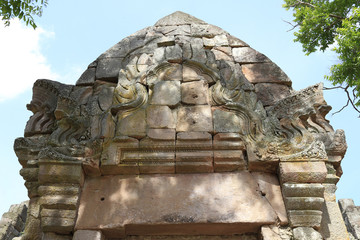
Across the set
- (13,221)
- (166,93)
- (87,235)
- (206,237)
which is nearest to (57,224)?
(87,235)

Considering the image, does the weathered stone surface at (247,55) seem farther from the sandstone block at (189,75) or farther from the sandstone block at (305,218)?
the sandstone block at (305,218)

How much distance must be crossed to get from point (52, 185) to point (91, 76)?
1.95 metres

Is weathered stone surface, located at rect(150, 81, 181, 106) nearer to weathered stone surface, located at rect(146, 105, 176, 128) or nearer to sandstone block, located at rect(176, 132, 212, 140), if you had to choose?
weathered stone surface, located at rect(146, 105, 176, 128)

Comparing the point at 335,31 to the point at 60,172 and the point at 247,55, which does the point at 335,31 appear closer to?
the point at 247,55

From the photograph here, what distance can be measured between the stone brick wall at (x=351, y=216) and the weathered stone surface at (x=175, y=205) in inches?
147

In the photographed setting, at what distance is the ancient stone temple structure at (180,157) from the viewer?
12.8ft

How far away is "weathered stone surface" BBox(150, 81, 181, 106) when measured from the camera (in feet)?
15.6

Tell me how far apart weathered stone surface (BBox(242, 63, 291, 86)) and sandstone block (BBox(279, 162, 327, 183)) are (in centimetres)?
164

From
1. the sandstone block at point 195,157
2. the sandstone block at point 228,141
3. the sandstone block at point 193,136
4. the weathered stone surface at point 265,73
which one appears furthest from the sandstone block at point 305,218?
the weathered stone surface at point 265,73

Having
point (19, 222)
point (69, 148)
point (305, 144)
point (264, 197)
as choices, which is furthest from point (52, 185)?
point (19, 222)

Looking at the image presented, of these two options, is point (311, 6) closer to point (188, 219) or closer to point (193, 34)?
point (193, 34)

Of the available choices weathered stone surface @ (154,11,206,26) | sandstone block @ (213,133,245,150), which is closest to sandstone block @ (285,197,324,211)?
sandstone block @ (213,133,245,150)

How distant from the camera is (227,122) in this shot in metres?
4.52

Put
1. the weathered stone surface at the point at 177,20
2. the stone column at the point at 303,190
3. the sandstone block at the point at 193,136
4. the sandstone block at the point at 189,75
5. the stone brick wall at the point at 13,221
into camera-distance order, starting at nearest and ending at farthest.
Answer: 1. the stone column at the point at 303,190
2. the sandstone block at the point at 193,136
3. the sandstone block at the point at 189,75
4. the weathered stone surface at the point at 177,20
5. the stone brick wall at the point at 13,221
